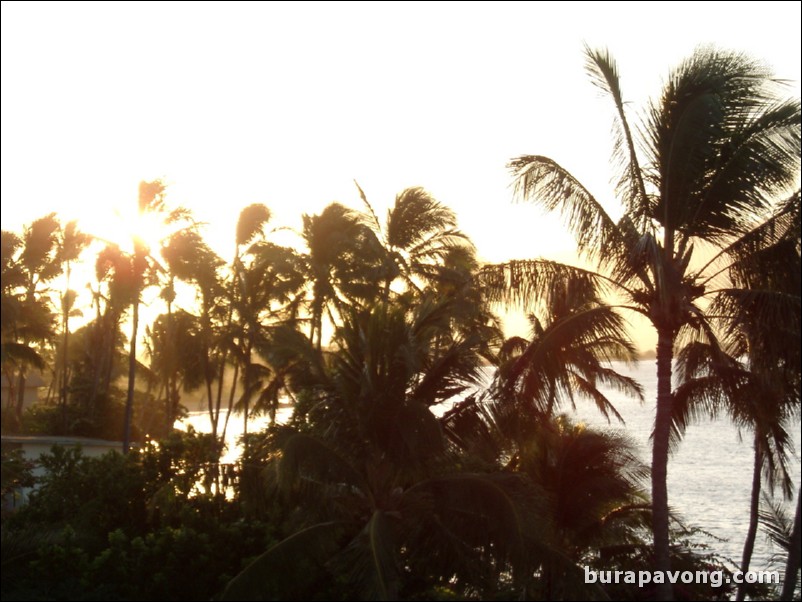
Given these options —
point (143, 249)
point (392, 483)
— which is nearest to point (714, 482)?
point (143, 249)

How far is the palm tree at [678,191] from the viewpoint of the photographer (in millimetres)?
14477

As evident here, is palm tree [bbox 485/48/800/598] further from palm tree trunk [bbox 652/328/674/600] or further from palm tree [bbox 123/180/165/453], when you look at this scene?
palm tree [bbox 123/180/165/453]

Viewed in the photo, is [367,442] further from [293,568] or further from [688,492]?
[688,492]

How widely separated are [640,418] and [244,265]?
88452 mm

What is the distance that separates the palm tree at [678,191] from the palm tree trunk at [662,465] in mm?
16

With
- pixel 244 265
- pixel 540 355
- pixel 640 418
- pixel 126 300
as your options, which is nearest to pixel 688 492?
pixel 244 265

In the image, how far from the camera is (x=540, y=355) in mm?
15344

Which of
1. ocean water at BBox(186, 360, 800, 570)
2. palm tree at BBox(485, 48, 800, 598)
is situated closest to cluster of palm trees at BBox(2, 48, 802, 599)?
palm tree at BBox(485, 48, 800, 598)

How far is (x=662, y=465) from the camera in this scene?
15133 millimetres

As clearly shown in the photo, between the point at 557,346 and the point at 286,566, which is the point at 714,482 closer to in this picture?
the point at 557,346

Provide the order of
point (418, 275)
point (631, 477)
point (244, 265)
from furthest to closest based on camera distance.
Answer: point (244, 265) < point (418, 275) < point (631, 477)

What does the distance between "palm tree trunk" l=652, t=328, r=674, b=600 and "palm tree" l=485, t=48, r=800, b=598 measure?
0.05 feet

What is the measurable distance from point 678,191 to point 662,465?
14.2 ft

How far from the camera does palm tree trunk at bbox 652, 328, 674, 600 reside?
48.8ft
